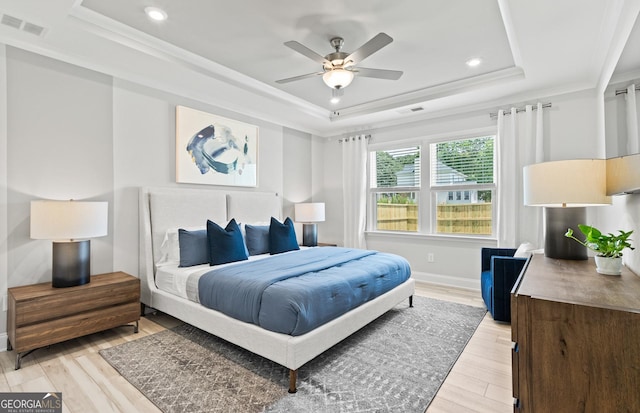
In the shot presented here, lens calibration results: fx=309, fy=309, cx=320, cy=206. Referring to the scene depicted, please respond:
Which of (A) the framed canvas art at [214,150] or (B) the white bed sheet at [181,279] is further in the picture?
(A) the framed canvas art at [214,150]

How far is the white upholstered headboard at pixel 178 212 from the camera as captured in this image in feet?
11.1

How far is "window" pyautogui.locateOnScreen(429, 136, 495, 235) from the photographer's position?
4438 millimetres

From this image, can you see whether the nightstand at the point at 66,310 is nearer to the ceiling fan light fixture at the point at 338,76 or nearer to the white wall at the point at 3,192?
the white wall at the point at 3,192

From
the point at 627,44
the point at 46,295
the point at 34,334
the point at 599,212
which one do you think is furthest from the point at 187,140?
the point at 599,212

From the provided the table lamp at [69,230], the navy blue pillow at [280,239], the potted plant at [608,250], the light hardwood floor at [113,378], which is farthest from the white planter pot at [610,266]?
the table lamp at [69,230]

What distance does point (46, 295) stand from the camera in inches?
95.8

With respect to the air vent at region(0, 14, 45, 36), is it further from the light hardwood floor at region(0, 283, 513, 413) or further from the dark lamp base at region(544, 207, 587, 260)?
the dark lamp base at region(544, 207, 587, 260)

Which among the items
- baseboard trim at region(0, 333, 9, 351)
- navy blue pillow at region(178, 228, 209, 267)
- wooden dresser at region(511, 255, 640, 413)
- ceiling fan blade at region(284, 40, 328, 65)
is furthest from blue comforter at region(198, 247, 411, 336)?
ceiling fan blade at region(284, 40, 328, 65)

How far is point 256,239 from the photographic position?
13.0 feet

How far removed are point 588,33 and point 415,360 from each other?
300cm

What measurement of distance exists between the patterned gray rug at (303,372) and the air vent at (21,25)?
8.77ft

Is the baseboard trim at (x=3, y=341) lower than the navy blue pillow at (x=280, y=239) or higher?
lower

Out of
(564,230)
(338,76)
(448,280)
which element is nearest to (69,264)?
(338,76)

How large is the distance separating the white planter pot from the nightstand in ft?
11.6
